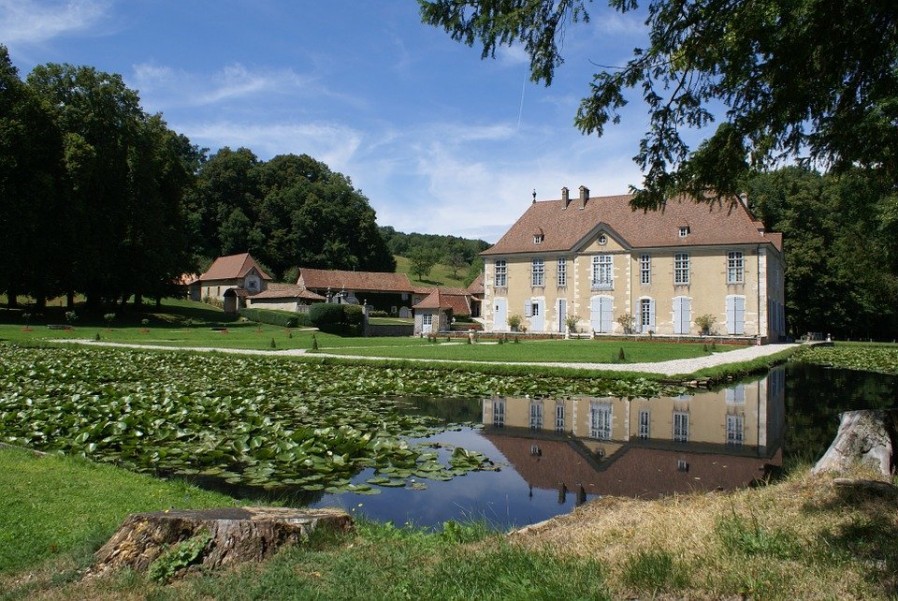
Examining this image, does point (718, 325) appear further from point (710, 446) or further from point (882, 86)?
point (882, 86)

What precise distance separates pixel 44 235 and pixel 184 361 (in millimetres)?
23776

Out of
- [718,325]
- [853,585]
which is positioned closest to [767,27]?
[853,585]

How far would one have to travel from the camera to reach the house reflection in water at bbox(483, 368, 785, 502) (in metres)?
7.96

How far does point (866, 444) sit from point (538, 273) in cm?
3753

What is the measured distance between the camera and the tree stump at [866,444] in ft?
21.7

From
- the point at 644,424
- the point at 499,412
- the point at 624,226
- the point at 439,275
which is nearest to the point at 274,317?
the point at 624,226

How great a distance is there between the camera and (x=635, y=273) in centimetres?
4125

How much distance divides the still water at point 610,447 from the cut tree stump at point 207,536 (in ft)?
6.85

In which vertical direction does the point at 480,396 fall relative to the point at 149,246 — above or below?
below

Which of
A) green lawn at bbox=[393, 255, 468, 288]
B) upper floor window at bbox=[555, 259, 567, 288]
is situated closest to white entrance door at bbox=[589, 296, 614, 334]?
upper floor window at bbox=[555, 259, 567, 288]

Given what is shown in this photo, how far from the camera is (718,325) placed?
38.9m

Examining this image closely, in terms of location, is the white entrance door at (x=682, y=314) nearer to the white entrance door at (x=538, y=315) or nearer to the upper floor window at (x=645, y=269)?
the upper floor window at (x=645, y=269)

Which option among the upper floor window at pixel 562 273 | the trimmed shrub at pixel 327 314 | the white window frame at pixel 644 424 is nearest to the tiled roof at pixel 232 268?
the trimmed shrub at pixel 327 314

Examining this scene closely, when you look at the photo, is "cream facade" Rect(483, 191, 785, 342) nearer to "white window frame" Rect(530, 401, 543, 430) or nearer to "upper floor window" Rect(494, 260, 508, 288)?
"upper floor window" Rect(494, 260, 508, 288)
